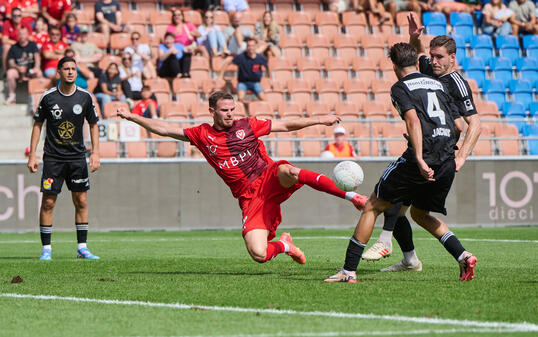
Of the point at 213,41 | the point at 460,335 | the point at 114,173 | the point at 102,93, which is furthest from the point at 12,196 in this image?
the point at 460,335

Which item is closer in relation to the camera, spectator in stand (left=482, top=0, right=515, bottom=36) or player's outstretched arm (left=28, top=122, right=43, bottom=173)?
player's outstretched arm (left=28, top=122, right=43, bottom=173)

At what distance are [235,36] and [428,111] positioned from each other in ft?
47.6

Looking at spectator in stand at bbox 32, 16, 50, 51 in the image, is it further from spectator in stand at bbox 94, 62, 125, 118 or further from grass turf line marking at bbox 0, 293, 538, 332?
grass turf line marking at bbox 0, 293, 538, 332

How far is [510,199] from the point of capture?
18969 millimetres

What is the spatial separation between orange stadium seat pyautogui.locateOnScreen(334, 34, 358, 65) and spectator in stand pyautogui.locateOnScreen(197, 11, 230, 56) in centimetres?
314

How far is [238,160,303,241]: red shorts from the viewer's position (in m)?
8.95

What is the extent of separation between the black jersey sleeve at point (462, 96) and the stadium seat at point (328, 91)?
508 inches

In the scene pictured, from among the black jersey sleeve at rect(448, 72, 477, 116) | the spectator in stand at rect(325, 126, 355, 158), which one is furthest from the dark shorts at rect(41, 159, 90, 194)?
the spectator in stand at rect(325, 126, 355, 158)

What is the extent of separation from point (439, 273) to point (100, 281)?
3.21 metres

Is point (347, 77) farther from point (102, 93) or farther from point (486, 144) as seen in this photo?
point (102, 93)

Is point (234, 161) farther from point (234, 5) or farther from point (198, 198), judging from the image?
point (234, 5)

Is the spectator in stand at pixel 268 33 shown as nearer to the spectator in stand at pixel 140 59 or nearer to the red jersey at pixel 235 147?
the spectator in stand at pixel 140 59

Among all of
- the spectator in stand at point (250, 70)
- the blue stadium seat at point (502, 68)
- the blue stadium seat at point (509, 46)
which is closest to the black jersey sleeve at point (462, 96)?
the spectator in stand at point (250, 70)

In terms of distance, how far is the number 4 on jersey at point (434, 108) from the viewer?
25.0ft
